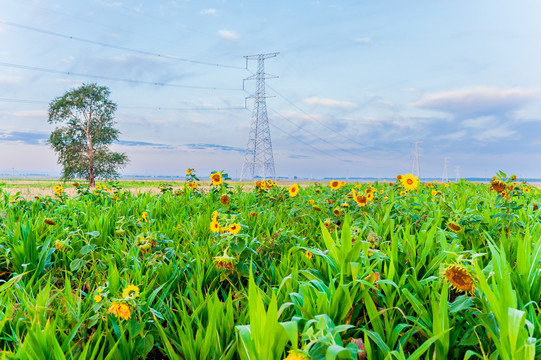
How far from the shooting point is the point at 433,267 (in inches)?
70.6

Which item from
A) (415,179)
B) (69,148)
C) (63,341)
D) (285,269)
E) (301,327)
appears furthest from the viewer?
(69,148)

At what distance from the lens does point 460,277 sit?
132 cm

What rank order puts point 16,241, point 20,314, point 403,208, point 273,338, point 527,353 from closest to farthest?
point 527,353 < point 273,338 < point 20,314 < point 16,241 < point 403,208

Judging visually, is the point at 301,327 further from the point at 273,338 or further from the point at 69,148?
the point at 69,148

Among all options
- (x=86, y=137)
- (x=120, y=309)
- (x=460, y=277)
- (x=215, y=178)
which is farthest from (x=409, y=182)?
(x=86, y=137)

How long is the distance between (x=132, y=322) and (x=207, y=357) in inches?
14.9

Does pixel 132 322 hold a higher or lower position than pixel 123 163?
lower

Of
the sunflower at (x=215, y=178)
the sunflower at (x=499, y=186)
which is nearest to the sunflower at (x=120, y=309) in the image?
the sunflower at (x=499, y=186)

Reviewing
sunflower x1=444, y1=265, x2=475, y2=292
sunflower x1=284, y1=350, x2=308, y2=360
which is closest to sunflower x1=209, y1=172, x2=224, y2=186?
sunflower x1=444, y1=265, x2=475, y2=292

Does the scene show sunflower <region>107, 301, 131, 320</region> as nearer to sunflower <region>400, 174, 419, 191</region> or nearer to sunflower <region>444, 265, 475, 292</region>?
sunflower <region>444, 265, 475, 292</region>

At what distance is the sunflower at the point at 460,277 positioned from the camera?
51.2 inches

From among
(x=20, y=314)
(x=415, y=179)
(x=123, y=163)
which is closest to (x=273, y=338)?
(x=20, y=314)

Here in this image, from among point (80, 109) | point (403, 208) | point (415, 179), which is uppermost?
point (80, 109)

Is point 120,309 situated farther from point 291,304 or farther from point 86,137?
point 86,137
